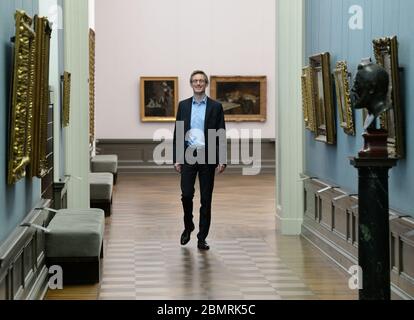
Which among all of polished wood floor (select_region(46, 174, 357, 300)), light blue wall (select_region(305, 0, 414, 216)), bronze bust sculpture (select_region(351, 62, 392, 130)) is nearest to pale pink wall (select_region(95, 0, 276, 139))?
polished wood floor (select_region(46, 174, 357, 300))

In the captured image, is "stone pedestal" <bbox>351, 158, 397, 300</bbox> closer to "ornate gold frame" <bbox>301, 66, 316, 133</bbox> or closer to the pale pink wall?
"ornate gold frame" <bbox>301, 66, 316, 133</bbox>

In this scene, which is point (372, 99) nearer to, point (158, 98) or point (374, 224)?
point (374, 224)

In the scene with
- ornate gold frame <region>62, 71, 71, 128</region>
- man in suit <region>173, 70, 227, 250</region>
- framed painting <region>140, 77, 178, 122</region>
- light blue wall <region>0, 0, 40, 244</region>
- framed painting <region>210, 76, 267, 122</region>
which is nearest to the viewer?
light blue wall <region>0, 0, 40, 244</region>

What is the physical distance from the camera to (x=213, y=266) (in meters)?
12.7

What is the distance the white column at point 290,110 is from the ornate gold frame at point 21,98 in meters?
7.47

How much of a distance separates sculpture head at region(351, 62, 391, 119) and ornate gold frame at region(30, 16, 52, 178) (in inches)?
133

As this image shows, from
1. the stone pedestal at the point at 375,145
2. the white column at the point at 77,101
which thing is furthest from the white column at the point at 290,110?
the stone pedestal at the point at 375,145

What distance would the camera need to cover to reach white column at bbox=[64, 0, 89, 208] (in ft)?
51.0

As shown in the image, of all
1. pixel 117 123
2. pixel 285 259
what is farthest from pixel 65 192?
pixel 117 123

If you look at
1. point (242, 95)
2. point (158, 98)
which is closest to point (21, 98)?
point (158, 98)

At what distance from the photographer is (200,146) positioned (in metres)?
13.9

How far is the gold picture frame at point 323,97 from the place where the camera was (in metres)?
13.1

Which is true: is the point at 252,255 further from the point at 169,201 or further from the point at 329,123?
the point at 169,201

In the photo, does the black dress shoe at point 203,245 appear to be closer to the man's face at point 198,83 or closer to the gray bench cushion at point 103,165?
the man's face at point 198,83
